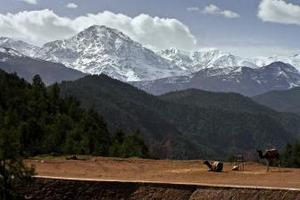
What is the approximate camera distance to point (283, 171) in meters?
37.4

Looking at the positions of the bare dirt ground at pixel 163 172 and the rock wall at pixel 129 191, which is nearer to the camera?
the rock wall at pixel 129 191

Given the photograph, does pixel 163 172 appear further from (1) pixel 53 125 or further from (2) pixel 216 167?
(1) pixel 53 125

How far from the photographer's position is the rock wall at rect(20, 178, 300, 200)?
2804 centimetres

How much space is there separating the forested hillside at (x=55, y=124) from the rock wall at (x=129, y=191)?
43.7m

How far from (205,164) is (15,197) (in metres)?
14.9

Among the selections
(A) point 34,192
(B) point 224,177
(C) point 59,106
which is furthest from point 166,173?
(C) point 59,106

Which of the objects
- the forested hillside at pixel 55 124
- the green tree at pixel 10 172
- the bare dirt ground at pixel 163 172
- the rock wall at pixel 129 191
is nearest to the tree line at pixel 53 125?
the forested hillside at pixel 55 124

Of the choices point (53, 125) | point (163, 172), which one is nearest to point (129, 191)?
point (163, 172)

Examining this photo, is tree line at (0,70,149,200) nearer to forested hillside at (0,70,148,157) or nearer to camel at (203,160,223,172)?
forested hillside at (0,70,148,157)

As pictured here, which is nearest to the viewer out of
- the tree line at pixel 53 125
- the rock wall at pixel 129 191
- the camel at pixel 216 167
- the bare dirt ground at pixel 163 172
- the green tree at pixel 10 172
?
the rock wall at pixel 129 191

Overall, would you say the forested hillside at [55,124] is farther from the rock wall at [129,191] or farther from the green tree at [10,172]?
the rock wall at [129,191]

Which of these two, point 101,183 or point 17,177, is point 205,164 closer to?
point 101,183

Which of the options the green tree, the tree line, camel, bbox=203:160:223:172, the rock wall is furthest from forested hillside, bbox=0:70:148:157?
the rock wall

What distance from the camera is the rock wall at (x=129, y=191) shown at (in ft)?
92.0
